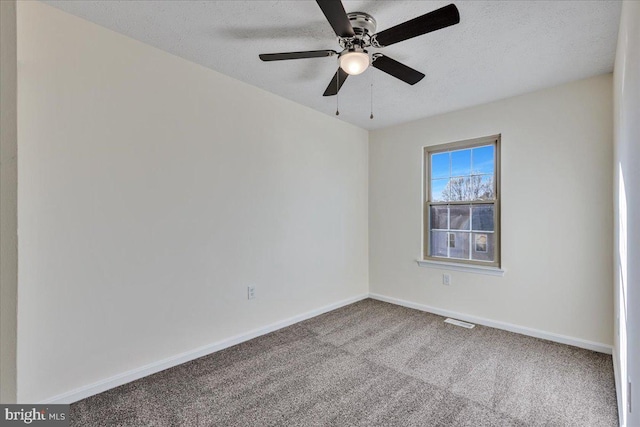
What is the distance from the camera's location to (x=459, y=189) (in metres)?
3.62

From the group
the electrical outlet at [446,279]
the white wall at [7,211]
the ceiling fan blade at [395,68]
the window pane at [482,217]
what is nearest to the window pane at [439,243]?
the electrical outlet at [446,279]

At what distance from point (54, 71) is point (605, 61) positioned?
398cm

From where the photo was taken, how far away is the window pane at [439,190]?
12.3 ft

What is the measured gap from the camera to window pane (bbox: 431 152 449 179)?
147 inches

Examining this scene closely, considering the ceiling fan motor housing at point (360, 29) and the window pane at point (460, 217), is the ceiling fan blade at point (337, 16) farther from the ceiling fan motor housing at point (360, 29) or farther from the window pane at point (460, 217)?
the window pane at point (460, 217)

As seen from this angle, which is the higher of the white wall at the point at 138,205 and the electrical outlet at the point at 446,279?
the white wall at the point at 138,205

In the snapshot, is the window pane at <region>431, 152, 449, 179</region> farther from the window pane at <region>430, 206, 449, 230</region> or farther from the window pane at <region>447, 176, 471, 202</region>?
the window pane at <region>430, 206, 449, 230</region>

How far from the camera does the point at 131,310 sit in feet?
7.27

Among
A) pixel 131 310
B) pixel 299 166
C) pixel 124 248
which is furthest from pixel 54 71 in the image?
pixel 299 166

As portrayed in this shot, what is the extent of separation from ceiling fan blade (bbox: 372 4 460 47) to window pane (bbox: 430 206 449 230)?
8.03ft

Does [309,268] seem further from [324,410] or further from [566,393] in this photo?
[566,393]

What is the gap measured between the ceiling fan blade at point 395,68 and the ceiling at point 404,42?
228mm

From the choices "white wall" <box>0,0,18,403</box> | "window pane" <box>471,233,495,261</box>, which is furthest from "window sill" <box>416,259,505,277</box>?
"white wall" <box>0,0,18,403</box>

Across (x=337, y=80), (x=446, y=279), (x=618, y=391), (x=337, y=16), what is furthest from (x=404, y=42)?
(x=618, y=391)
